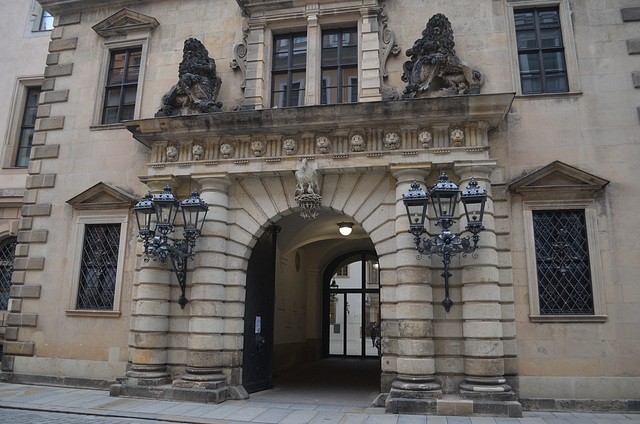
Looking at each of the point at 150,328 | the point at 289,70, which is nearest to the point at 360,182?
the point at 289,70

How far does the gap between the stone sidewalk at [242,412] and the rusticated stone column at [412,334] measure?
1.08 feet

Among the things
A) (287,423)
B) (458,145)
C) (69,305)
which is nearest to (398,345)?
(287,423)

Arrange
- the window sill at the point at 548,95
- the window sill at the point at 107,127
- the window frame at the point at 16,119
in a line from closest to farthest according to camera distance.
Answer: the window sill at the point at 548,95, the window sill at the point at 107,127, the window frame at the point at 16,119

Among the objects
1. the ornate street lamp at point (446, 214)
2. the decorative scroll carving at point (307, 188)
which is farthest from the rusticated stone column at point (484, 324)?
the decorative scroll carving at point (307, 188)

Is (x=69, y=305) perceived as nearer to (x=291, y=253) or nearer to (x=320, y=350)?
(x=291, y=253)

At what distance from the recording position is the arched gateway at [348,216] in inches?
368

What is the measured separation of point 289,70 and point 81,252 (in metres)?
6.59

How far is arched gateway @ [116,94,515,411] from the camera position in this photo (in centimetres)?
936

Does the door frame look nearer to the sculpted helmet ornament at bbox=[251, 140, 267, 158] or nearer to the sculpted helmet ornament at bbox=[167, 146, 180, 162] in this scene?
the sculpted helmet ornament at bbox=[251, 140, 267, 158]

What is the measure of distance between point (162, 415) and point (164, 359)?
2101 millimetres

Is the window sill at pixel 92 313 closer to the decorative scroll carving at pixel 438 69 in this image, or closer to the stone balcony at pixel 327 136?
the stone balcony at pixel 327 136

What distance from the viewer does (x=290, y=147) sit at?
10.7 meters

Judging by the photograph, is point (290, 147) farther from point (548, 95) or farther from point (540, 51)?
point (540, 51)

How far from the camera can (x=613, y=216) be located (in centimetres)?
982
